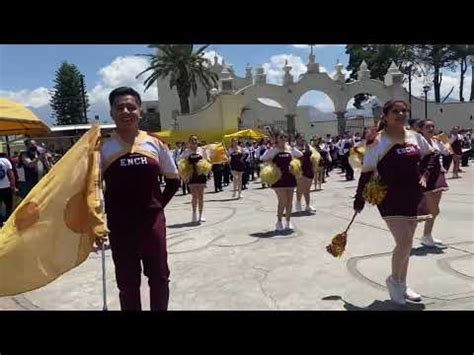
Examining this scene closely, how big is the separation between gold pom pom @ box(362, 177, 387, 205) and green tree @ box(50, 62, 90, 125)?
2331 inches

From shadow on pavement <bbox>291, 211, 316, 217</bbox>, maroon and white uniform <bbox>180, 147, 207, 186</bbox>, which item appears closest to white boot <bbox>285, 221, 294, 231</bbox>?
shadow on pavement <bbox>291, 211, 316, 217</bbox>

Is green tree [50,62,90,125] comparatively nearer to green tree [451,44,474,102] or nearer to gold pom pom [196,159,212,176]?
green tree [451,44,474,102]

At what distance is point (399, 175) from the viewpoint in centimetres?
552

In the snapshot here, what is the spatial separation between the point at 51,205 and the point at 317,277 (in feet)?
11.8

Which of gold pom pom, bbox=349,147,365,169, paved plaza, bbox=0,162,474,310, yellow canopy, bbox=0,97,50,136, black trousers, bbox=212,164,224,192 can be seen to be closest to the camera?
paved plaza, bbox=0,162,474,310

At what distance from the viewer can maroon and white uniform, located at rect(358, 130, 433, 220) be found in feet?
18.1

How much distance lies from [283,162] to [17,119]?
469 cm

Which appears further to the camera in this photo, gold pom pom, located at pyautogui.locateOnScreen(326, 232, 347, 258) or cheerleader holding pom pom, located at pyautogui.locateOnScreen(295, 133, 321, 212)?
cheerleader holding pom pom, located at pyautogui.locateOnScreen(295, 133, 321, 212)

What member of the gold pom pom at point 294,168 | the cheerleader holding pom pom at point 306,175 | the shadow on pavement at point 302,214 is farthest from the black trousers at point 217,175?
the gold pom pom at point 294,168

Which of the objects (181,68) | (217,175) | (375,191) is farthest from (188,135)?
(375,191)

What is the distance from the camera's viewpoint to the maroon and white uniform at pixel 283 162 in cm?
1013

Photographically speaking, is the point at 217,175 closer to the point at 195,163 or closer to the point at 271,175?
the point at 195,163
